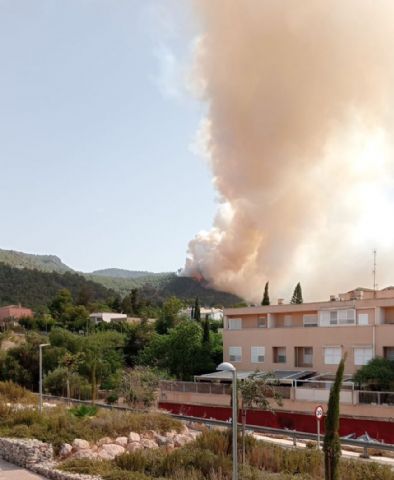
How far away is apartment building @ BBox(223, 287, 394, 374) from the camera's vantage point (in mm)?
44688

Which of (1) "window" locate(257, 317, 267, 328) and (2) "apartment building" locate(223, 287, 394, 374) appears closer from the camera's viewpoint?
(2) "apartment building" locate(223, 287, 394, 374)

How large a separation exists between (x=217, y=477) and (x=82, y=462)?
501 centimetres

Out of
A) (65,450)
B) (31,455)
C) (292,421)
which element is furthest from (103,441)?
(292,421)

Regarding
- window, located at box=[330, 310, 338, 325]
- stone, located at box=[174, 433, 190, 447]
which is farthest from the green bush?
window, located at box=[330, 310, 338, 325]

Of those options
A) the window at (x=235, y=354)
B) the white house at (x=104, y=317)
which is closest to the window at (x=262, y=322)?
the window at (x=235, y=354)

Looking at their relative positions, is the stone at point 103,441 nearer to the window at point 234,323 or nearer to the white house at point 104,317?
the window at point 234,323

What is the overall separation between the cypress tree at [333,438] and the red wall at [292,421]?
67.4 feet

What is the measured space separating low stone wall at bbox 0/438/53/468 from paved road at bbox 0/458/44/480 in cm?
28

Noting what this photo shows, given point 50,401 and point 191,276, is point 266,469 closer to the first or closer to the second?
point 50,401

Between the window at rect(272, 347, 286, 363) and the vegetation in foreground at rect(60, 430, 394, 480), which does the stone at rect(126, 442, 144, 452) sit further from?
the window at rect(272, 347, 286, 363)

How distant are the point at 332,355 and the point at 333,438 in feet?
99.7

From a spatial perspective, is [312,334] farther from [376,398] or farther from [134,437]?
[134,437]

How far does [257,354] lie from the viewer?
2074 inches

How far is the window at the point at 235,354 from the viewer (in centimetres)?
5425
